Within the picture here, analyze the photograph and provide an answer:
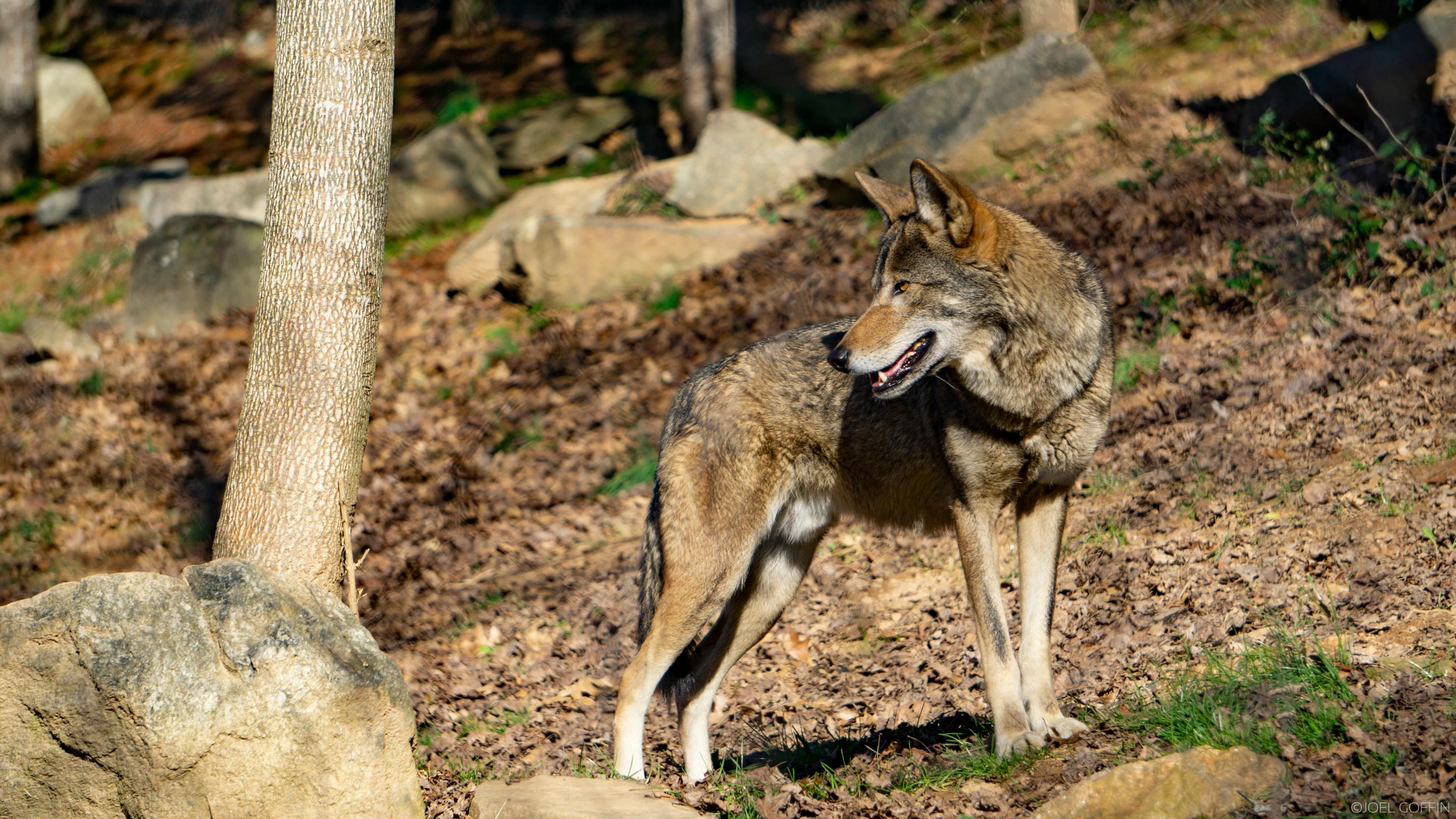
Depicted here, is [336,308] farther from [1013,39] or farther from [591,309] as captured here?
[1013,39]

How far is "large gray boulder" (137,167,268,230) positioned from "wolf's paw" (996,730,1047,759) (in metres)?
14.6

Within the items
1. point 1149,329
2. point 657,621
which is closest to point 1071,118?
point 1149,329

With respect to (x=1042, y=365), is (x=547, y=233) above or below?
above

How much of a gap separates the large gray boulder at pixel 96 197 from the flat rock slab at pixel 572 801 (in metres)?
17.1

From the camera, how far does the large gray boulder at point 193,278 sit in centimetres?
1348

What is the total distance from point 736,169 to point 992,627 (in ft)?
32.4

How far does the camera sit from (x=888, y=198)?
4914 mm

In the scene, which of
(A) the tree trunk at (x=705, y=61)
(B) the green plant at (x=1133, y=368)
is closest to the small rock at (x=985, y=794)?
(B) the green plant at (x=1133, y=368)

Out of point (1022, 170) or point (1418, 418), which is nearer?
point (1418, 418)

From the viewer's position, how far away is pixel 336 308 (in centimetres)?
525

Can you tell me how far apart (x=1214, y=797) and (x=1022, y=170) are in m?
9.21

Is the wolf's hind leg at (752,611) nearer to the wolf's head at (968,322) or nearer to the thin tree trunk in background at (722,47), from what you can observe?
the wolf's head at (968,322)

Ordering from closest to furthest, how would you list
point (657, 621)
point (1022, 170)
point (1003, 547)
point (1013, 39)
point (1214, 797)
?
point (1214, 797)
point (657, 621)
point (1003, 547)
point (1022, 170)
point (1013, 39)

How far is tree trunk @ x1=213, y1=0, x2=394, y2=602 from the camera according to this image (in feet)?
16.9
